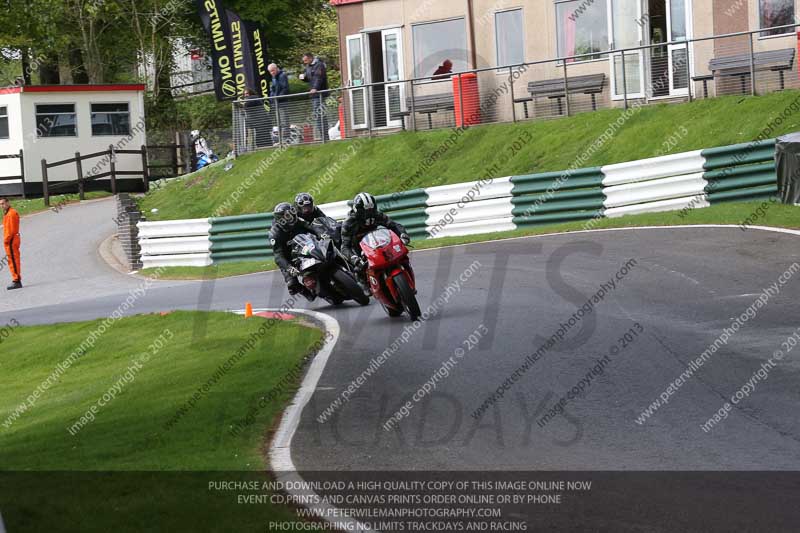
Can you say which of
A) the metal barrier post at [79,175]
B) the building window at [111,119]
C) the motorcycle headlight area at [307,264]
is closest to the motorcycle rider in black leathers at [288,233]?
the motorcycle headlight area at [307,264]

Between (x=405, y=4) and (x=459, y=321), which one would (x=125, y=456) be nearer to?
(x=459, y=321)

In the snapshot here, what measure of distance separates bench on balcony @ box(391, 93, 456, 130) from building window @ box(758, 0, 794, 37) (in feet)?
25.3

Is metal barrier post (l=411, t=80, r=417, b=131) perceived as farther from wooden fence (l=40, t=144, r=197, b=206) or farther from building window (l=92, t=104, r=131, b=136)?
building window (l=92, t=104, r=131, b=136)

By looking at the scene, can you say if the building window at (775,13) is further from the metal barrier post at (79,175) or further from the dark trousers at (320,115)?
the metal barrier post at (79,175)

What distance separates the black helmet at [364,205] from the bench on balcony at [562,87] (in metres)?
14.3

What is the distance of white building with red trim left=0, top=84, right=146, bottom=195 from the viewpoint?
42.1m

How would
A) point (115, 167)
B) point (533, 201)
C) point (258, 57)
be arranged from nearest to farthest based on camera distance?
point (533, 201)
point (258, 57)
point (115, 167)

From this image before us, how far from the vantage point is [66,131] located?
43000mm

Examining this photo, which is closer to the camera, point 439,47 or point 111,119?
point 439,47

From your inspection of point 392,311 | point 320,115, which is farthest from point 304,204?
point 320,115

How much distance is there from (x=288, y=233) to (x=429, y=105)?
14980 mm

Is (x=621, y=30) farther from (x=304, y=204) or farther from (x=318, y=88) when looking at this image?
(x=304, y=204)

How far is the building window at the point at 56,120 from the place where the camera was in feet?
140

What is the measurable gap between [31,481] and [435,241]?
15.3 metres
